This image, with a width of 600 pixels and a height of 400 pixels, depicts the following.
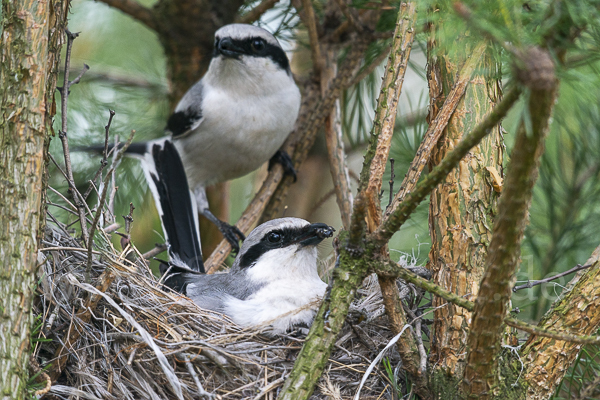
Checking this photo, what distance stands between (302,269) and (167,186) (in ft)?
3.78

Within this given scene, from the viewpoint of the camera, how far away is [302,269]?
2.44 metres

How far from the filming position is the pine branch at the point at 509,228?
2.89ft

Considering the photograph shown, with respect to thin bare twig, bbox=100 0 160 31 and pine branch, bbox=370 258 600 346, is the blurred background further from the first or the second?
pine branch, bbox=370 258 600 346

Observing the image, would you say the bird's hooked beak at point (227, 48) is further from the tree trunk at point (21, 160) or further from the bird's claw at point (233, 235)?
the tree trunk at point (21, 160)

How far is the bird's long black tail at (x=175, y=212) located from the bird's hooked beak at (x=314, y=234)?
610 millimetres

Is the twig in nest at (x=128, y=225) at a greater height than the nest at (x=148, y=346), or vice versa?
the twig in nest at (x=128, y=225)

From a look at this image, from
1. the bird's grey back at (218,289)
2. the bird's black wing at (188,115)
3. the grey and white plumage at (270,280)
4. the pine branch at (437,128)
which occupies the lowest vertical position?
the bird's grey back at (218,289)

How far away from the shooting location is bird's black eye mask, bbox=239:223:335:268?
2.38m

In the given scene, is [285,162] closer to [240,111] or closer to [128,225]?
[240,111]

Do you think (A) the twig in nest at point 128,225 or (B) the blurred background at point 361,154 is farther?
(B) the blurred background at point 361,154

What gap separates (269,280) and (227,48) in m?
1.38

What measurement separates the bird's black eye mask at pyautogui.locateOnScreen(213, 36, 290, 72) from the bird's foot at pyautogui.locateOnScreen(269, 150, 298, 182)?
1.66 ft

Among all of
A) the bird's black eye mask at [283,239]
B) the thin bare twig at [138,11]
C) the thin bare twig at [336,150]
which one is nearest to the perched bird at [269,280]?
the bird's black eye mask at [283,239]

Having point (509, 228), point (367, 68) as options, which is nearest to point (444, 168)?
point (509, 228)
